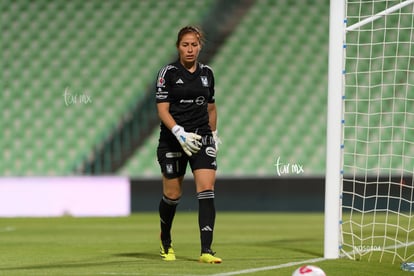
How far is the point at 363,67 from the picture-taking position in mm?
17672

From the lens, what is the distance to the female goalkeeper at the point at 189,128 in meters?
7.26

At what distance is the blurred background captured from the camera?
17641 mm

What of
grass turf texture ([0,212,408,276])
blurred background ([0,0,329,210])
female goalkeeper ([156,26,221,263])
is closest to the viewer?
grass turf texture ([0,212,408,276])

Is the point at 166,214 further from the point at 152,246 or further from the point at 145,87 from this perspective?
the point at 145,87

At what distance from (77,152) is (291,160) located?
4.03 metres

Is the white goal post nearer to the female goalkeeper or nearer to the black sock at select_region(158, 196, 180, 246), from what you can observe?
the female goalkeeper

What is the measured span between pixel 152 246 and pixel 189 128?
2.57 meters

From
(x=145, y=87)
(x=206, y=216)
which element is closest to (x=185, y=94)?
(x=206, y=216)

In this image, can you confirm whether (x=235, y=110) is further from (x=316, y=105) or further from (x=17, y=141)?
(x=17, y=141)

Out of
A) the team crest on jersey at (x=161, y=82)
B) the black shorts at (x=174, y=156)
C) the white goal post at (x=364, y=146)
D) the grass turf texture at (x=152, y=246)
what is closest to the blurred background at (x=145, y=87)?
the white goal post at (x=364, y=146)

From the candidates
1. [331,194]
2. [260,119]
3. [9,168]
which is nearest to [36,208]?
[9,168]

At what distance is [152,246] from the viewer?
9648 millimetres

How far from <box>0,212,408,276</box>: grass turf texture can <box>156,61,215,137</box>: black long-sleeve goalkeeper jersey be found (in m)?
1.09

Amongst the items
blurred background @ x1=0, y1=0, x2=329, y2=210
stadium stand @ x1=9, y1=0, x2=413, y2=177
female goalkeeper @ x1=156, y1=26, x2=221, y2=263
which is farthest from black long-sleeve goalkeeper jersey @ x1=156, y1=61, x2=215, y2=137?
stadium stand @ x1=9, y1=0, x2=413, y2=177
